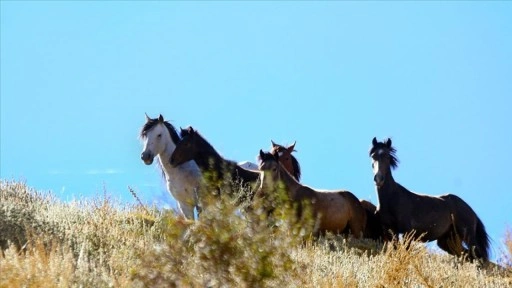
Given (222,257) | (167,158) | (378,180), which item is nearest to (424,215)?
(378,180)

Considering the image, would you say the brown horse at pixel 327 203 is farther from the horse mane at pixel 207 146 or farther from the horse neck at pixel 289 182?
the horse mane at pixel 207 146

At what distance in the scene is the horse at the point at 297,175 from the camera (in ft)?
53.9

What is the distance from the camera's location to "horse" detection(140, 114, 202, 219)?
51.6 ft

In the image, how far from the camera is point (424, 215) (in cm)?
1628

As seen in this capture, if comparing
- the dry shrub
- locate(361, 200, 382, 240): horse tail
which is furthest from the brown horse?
the dry shrub

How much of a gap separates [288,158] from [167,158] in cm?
214

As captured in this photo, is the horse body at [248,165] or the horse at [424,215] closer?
the horse at [424,215]

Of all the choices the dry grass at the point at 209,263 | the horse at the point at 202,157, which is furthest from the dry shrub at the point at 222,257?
the horse at the point at 202,157

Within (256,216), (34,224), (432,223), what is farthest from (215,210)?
(432,223)

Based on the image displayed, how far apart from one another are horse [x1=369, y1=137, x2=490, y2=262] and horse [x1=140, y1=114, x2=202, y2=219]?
3.03 meters

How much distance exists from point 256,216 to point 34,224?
352 cm

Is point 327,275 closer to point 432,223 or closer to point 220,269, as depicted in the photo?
point 220,269

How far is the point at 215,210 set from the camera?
798 cm

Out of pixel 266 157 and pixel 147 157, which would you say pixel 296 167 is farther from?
pixel 147 157
